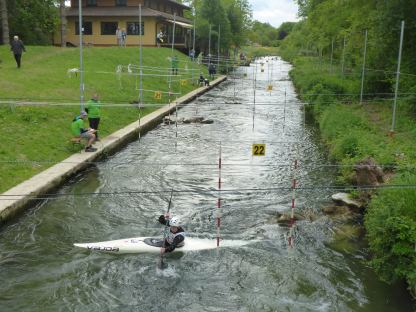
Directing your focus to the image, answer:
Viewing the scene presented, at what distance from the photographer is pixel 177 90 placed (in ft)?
116

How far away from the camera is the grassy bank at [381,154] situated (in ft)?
28.5

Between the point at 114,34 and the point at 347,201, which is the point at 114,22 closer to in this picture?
the point at 114,34

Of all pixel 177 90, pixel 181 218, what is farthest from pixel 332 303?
pixel 177 90

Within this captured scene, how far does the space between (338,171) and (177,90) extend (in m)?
20.5

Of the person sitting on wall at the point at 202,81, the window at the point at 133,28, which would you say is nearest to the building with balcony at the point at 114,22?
the window at the point at 133,28

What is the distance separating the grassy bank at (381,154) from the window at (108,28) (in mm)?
28173

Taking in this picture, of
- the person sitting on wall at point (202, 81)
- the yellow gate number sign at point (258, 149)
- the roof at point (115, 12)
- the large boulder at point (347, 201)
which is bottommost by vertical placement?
the large boulder at point (347, 201)

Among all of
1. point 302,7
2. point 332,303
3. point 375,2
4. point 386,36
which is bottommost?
point 332,303

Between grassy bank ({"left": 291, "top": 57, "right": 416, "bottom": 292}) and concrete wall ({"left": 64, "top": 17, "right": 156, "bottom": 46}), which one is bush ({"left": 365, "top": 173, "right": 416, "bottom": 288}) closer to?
grassy bank ({"left": 291, "top": 57, "right": 416, "bottom": 292})

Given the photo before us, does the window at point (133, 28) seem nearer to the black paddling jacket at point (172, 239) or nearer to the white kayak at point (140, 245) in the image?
the white kayak at point (140, 245)

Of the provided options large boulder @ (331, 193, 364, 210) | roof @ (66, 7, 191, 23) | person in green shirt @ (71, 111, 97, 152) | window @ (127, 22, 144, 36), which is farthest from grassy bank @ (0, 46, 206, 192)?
window @ (127, 22, 144, 36)

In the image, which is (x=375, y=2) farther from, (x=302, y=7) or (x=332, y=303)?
(x=302, y=7)

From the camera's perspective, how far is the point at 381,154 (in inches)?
541

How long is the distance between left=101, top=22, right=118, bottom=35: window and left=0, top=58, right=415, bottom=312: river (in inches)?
1432
